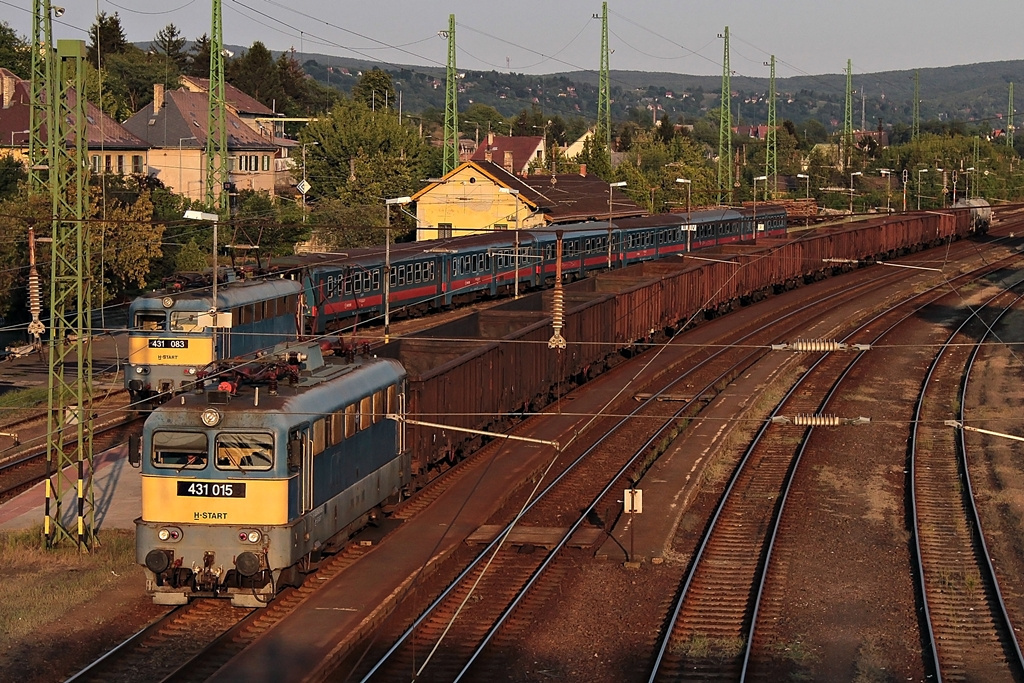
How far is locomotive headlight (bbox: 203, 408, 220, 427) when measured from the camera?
1661cm

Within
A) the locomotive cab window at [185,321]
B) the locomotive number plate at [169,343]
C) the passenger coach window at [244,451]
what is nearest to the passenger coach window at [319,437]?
the passenger coach window at [244,451]

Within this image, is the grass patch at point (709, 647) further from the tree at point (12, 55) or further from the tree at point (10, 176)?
the tree at point (12, 55)

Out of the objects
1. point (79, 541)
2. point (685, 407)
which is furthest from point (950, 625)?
point (685, 407)

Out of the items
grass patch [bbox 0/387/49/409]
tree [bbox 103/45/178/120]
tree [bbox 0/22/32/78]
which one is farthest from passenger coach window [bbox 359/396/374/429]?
tree [bbox 103/45/178/120]

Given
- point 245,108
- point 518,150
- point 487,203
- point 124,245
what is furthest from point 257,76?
point 124,245

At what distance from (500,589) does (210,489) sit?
4.74 m

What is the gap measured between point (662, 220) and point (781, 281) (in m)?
8.14

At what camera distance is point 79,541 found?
21.1 metres

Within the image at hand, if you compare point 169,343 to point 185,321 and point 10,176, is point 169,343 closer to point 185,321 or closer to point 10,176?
point 185,321

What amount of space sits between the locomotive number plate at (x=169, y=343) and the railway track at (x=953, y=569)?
16.9 meters

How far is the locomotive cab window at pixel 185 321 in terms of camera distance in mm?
32125

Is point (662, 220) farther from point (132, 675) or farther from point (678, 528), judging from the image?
point (132, 675)

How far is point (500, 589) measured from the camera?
1934cm

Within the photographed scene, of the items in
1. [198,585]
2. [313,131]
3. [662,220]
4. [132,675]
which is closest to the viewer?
[132,675]
